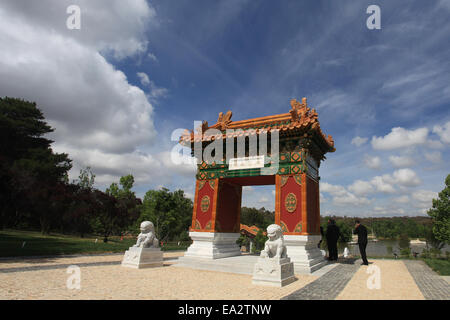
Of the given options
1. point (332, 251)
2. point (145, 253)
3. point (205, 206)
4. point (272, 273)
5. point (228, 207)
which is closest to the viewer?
point (272, 273)

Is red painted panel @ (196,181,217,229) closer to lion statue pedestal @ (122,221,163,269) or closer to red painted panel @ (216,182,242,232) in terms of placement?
red painted panel @ (216,182,242,232)

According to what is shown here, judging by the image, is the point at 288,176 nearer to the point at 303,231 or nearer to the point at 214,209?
the point at 303,231

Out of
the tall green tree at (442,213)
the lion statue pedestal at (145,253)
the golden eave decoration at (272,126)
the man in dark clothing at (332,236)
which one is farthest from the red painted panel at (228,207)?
the tall green tree at (442,213)

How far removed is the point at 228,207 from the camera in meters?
13.9

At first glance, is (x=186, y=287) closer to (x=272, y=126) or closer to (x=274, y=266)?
(x=274, y=266)

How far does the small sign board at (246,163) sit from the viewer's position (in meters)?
12.2

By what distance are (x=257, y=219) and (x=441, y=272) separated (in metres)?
52.1

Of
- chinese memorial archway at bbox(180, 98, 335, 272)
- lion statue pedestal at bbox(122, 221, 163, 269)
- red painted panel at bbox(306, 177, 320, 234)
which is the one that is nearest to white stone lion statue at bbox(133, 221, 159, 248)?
lion statue pedestal at bbox(122, 221, 163, 269)

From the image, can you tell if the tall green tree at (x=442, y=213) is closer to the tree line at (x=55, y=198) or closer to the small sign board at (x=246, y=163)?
the tree line at (x=55, y=198)

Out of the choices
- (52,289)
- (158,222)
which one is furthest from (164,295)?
(158,222)

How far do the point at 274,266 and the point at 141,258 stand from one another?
5081 mm

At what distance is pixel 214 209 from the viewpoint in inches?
496

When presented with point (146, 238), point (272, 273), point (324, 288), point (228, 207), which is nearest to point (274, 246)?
point (272, 273)
